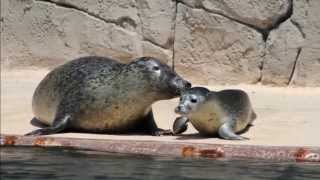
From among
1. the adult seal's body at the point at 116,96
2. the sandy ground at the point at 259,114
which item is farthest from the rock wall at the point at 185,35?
the adult seal's body at the point at 116,96

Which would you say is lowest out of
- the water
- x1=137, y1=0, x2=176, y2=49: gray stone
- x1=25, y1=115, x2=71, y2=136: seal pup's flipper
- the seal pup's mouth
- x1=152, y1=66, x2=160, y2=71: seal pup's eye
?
x1=25, y1=115, x2=71, y2=136: seal pup's flipper

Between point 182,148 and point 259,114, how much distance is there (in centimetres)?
174

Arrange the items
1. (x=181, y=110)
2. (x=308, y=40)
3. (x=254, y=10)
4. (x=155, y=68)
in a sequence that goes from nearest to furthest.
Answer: (x=181, y=110) < (x=155, y=68) < (x=308, y=40) < (x=254, y=10)

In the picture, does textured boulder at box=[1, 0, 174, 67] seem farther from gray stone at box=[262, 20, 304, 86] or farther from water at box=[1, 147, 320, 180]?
water at box=[1, 147, 320, 180]

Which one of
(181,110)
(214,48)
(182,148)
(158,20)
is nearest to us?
(182,148)

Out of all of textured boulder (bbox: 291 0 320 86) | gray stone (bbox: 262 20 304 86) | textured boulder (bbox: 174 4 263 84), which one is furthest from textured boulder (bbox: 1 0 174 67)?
textured boulder (bbox: 291 0 320 86)

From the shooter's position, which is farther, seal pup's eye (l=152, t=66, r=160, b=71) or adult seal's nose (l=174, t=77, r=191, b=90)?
seal pup's eye (l=152, t=66, r=160, b=71)

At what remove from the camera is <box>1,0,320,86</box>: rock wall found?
10.2 meters

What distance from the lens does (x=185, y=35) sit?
1054cm

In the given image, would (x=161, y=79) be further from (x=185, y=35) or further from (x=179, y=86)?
(x=185, y=35)

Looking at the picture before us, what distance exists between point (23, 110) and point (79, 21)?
5.85ft

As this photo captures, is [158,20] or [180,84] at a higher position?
[158,20]

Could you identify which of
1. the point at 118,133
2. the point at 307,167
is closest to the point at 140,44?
the point at 118,133

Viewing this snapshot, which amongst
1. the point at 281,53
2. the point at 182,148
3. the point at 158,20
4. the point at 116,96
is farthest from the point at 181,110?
the point at 158,20
